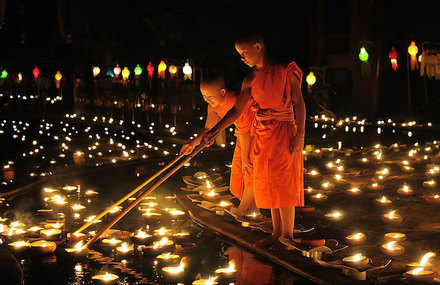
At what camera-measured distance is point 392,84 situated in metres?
27.2

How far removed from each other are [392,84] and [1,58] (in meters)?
19.0

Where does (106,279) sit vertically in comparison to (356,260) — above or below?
below

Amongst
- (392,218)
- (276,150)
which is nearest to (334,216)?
(392,218)

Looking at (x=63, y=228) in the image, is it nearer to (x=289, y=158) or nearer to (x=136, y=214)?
(x=136, y=214)

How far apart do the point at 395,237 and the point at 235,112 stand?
1811 mm

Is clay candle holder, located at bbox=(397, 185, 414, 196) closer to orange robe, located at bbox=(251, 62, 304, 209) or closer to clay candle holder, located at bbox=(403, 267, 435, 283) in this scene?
orange robe, located at bbox=(251, 62, 304, 209)

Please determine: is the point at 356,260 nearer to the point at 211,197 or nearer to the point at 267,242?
the point at 267,242

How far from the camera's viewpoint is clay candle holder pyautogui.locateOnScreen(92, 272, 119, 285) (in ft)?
14.3

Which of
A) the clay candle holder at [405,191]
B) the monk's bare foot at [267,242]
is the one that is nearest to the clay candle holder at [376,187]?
the clay candle holder at [405,191]

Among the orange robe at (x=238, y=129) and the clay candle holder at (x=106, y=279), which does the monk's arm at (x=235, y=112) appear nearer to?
the orange robe at (x=238, y=129)

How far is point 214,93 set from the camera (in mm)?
5688

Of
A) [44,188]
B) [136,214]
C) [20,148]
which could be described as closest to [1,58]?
[20,148]

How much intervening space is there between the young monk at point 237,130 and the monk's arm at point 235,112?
0.44ft

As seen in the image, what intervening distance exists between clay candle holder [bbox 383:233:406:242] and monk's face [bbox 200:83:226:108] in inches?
78.5
